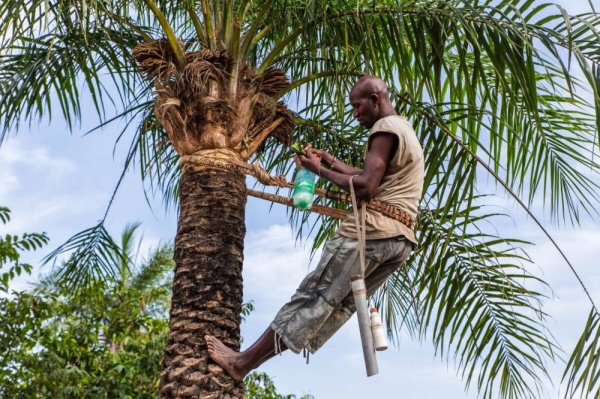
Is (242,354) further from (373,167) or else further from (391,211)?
(373,167)

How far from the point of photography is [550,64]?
6.77 meters

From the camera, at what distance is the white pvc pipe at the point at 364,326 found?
396 centimetres

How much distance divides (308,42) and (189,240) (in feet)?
6.45

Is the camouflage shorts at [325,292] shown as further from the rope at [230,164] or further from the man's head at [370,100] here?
the rope at [230,164]

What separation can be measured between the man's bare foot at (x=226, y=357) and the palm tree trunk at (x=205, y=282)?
3 centimetres

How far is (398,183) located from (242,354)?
1158 mm

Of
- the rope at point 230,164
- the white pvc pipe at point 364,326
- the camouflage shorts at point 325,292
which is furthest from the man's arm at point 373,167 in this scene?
the rope at point 230,164

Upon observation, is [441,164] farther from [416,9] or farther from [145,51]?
[145,51]

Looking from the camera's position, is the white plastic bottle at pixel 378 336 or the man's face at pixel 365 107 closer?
the white plastic bottle at pixel 378 336

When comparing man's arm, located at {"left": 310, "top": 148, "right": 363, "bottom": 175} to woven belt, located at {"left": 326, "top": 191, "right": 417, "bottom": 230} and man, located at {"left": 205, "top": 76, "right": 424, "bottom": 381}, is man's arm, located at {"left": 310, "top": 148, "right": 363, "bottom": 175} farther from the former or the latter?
woven belt, located at {"left": 326, "top": 191, "right": 417, "bottom": 230}

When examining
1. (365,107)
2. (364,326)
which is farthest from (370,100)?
(364,326)

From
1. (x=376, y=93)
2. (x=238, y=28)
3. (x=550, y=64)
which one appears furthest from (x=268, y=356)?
(x=550, y=64)

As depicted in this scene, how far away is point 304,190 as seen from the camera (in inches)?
178

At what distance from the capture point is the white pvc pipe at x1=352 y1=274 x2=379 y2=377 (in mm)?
3963
